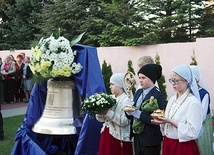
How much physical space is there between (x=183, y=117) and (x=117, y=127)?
103 centimetres

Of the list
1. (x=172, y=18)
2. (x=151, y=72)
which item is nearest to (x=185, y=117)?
(x=151, y=72)

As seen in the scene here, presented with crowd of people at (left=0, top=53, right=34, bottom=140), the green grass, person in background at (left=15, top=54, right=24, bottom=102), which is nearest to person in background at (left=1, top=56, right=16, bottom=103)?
crowd of people at (left=0, top=53, right=34, bottom=140)

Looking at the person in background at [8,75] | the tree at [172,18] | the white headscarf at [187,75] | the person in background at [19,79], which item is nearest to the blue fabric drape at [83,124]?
the white headscarf at [187,75]

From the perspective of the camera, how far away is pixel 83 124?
414 centimetres

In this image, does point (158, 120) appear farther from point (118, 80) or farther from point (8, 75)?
point (8, 75)

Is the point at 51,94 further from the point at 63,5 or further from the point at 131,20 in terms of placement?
the point at 63,5

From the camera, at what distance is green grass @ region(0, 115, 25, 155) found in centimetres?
639

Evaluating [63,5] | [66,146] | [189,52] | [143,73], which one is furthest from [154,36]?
[143,73]

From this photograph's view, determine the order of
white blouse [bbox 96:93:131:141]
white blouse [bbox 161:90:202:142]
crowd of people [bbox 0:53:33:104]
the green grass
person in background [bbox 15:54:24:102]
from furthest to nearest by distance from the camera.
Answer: person in background [bbox 15:54:24:102] < crowd of people [bbox 0:53:33:104] < the green grass < white blouse [bbox 96:93:131:141] < white blouse [bbox 161:90:202:142]

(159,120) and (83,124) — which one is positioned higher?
A: (159,120)

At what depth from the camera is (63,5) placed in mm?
19000

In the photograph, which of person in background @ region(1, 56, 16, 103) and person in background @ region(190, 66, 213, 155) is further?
person in background @ region(1, 56, 16, 103)

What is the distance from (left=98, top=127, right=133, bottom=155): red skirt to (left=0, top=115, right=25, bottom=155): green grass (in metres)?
2.57

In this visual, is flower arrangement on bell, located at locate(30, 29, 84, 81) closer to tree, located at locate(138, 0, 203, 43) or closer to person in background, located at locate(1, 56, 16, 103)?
person in background, located at locate(1, 56, 16, 103)
